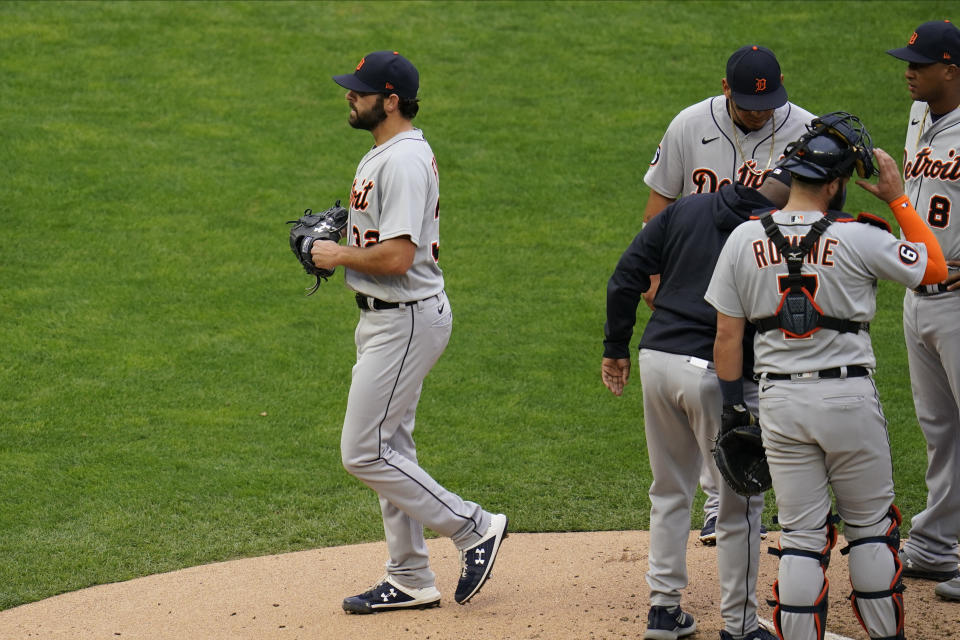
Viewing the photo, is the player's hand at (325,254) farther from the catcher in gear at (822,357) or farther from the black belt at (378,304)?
the catcher in gear at (822,357)

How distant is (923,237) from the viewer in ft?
11.6

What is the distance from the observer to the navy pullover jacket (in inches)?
148

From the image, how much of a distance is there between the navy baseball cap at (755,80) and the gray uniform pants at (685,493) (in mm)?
1134

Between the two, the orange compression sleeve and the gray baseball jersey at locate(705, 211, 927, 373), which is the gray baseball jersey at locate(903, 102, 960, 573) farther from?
the gray baseball jersey at locate(705, 211, 927, 373)

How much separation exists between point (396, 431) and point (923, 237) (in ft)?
6.49

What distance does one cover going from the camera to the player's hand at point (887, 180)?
3.50 meters

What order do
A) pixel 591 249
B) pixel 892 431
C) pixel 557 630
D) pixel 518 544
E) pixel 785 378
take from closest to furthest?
pixel 785 378
pixel 557 630
pixel 518 544
pixel 892 431
pixel 591 249

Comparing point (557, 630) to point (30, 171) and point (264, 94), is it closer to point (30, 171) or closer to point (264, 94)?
point (30, 171)

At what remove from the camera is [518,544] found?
5016mm

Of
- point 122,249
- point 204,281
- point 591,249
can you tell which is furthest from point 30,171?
point 591,249

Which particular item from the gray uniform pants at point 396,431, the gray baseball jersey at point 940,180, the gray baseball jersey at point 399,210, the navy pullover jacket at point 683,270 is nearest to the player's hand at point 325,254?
the gray baseball jersey at point 399,210

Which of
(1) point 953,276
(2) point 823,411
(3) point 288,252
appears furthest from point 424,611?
(3) point 288,252

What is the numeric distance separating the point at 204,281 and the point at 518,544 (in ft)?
13.7

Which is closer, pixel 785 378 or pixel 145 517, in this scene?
pixel 785 378
